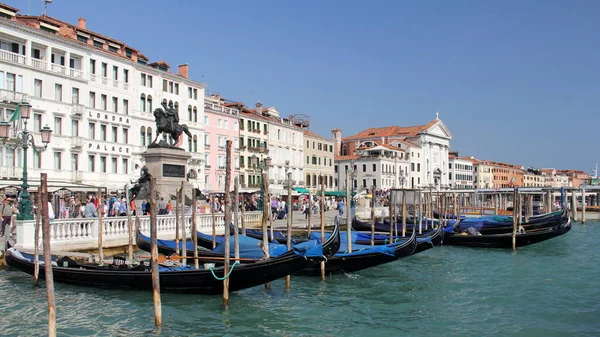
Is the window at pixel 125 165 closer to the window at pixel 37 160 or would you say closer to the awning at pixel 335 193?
the window at pixel 37 160

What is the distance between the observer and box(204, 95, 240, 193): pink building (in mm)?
37406

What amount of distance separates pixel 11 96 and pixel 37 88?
166 cm

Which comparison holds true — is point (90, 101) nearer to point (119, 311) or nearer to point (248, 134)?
point (248, 134)

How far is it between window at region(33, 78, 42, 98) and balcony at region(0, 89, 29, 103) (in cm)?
97

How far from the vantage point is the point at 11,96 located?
77.2ft

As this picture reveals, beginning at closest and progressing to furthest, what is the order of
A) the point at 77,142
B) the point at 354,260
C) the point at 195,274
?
the point at 195,274 → the point at 354,260 → the point at 77,142

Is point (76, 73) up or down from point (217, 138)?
up

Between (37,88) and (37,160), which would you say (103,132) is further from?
(37,160)

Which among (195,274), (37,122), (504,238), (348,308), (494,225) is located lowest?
(348,308)

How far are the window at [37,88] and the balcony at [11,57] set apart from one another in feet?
3.60

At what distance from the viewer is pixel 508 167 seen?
317 feet

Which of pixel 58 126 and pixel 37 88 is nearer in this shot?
pixel 37 88

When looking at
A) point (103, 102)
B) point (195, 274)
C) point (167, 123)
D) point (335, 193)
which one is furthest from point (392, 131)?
point (195, 274)

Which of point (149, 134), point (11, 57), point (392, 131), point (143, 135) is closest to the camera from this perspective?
point (11, 57)
